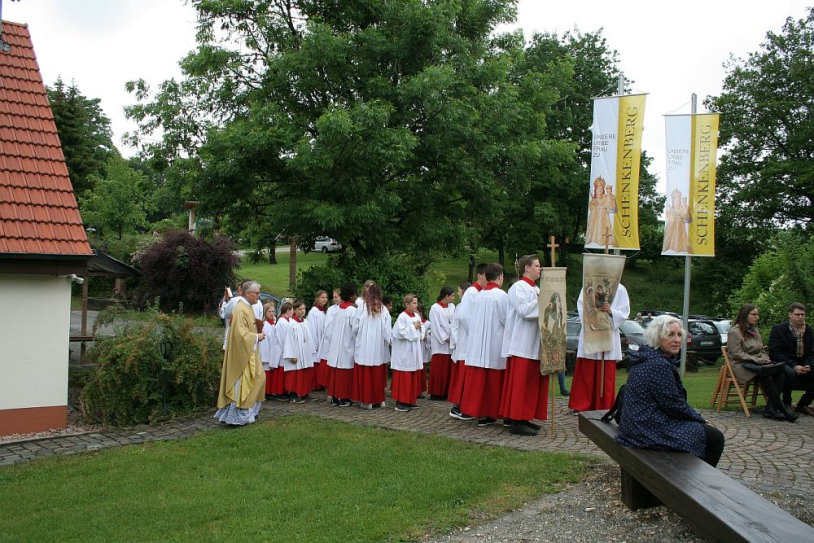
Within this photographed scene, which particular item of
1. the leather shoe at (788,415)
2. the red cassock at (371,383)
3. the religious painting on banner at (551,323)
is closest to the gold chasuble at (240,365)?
the red cassock at (371,383)

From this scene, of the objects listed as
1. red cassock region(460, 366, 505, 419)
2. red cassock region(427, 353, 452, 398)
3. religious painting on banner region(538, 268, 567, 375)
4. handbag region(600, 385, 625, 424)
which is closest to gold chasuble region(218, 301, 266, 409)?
red cassock region(460, 366, 505, 419)

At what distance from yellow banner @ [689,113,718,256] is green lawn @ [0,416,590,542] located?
929 centimetres

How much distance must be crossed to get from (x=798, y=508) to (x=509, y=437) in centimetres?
341

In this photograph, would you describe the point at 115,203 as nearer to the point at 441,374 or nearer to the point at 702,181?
the point at 441,374

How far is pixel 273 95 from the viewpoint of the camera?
50.9 ft

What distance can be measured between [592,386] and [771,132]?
3359 centimetres

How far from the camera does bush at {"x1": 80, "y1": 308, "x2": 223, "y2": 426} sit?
995cm

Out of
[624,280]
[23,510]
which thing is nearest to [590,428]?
[23,510]

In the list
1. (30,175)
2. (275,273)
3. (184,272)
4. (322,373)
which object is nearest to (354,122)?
(322,373)

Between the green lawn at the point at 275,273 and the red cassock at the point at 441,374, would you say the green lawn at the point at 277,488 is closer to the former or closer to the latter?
the red cassock at the point at 441,374

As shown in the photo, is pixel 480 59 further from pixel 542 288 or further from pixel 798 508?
pixel 798 508

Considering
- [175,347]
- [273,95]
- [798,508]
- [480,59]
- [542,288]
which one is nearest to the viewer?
[798,508]

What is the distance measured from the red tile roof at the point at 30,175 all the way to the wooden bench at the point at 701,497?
7600 mm

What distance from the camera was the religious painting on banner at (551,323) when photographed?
27.1 ft
